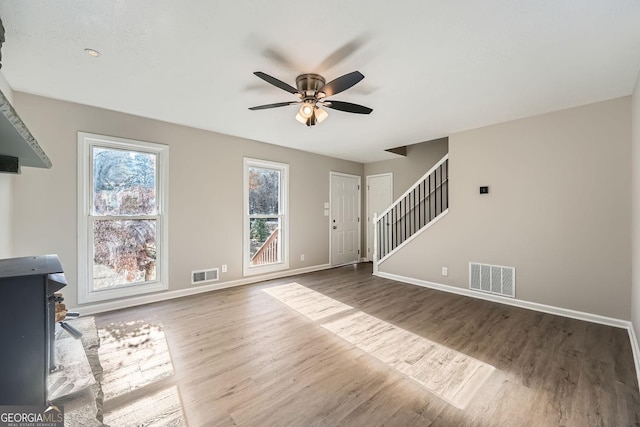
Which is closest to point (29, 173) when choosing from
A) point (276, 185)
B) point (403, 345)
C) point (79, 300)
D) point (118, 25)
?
point (79, 300)

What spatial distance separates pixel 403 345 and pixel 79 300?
11.9 feet

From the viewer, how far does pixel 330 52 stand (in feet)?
6.82

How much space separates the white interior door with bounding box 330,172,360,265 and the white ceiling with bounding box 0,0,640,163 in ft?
9.39

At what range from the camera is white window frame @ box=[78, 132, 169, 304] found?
313cm

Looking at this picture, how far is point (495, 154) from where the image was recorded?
3.71 metres

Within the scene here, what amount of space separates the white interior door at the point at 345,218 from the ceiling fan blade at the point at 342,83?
3.65 meters

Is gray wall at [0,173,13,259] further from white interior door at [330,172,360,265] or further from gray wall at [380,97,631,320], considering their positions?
gray wall at [380,97,631,320]

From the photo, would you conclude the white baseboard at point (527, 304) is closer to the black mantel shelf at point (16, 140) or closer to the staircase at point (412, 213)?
the staircase at point (412, 213)

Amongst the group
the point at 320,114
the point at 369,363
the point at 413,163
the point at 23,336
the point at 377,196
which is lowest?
the point at 369,363

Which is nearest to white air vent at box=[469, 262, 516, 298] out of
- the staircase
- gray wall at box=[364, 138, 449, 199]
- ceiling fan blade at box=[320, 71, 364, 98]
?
the staircase

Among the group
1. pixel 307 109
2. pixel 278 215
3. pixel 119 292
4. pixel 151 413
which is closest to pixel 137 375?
pixel 151 413

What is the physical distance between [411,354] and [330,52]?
259 cm

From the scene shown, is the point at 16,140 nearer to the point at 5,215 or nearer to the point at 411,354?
the point at 5,215

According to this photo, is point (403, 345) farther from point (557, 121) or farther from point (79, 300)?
point (79, 300)
